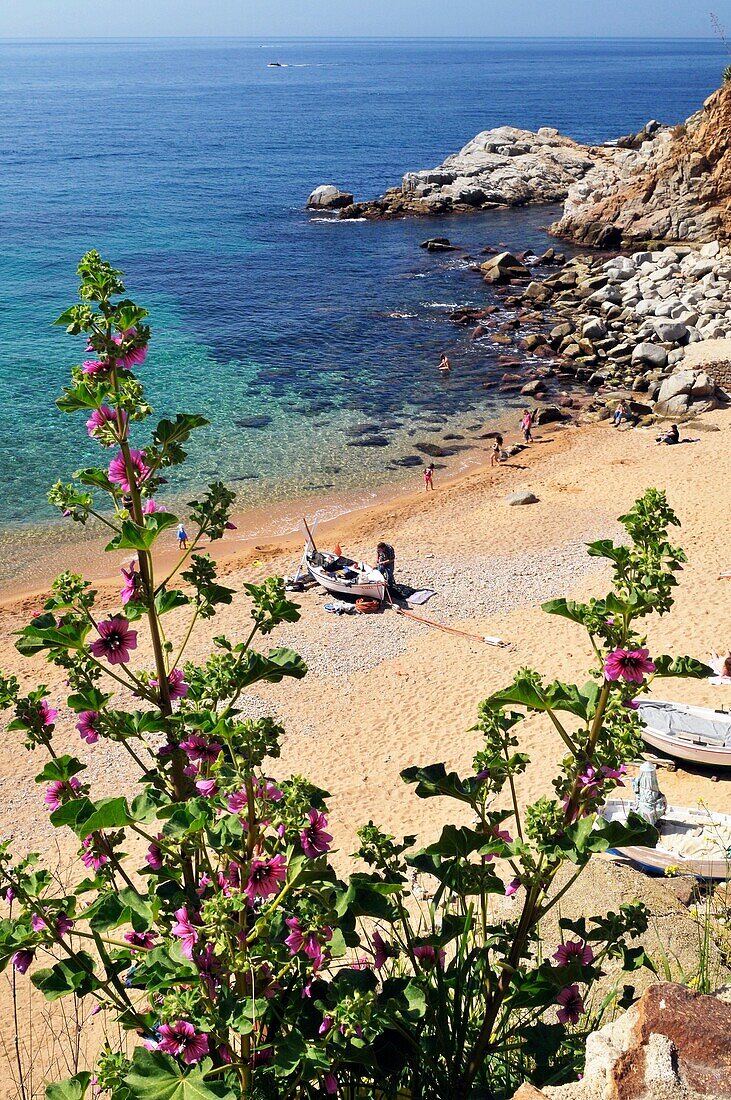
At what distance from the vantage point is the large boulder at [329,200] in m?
69.1

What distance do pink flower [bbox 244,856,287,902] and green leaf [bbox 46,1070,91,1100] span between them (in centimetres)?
111

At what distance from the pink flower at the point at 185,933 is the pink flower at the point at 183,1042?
0.29 metres

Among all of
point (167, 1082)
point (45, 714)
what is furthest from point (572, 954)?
point (45, 714)

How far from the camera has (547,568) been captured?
73.2ft

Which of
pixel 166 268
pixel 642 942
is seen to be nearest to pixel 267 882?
pixel 642 942

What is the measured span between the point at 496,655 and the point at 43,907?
49.6 feet

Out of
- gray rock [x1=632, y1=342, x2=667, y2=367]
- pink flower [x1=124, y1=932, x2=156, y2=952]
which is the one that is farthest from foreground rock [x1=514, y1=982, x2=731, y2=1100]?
gray rock [x1=632, y1=342, x2=667, y2=367]

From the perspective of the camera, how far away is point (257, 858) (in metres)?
3.83

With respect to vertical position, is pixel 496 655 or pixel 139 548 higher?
pixel 139 548

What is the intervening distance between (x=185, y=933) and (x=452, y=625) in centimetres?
1657

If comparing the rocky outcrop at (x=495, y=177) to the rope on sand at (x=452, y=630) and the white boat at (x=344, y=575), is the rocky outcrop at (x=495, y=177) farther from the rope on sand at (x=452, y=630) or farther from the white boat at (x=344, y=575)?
the rope on sand at (x=452, y=630)

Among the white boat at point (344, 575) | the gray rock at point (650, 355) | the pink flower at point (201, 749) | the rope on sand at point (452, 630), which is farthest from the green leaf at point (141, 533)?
the gray rock at point (650, 355)

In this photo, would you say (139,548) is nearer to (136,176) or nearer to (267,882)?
(267,882)

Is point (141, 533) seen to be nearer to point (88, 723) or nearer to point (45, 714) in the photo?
point (88, 723)
